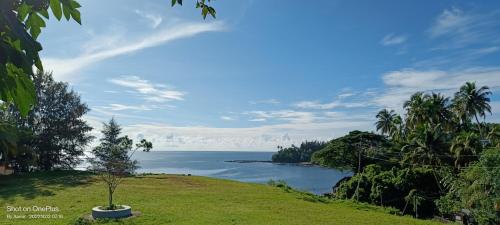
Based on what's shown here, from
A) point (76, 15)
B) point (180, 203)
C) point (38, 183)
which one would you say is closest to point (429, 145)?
point (180, 203)

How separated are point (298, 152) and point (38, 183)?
141 metres

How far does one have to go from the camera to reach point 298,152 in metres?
166

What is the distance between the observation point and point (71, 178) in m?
33.2

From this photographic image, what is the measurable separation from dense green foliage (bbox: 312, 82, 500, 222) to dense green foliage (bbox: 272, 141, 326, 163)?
96672 millimetres

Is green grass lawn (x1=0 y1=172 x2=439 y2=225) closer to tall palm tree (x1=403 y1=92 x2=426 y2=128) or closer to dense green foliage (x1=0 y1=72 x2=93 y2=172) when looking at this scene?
dense green foliage (x1=0 y1=72 x2=93 y2=172)

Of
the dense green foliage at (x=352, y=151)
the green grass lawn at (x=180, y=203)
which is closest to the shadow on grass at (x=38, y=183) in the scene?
the green grass lawn at (x=180, y=203)

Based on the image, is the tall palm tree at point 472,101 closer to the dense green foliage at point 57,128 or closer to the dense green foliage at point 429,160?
the dense green foliage at point 429,160

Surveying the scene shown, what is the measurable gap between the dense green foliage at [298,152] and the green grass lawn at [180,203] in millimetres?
125816

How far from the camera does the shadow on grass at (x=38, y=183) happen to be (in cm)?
2500

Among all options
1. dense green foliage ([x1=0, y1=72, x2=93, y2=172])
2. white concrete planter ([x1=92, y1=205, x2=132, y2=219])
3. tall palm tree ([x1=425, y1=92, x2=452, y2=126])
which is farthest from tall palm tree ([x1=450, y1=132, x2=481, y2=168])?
dense green foliage ([x1=0, y1=72, x2=93, y2=172])

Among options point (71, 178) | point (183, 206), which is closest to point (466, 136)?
point (183, 206)

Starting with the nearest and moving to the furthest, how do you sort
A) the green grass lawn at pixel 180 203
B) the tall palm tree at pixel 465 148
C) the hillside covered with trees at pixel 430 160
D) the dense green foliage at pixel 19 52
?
the dense green foliage at pixel 19 52 < the green grass lawn at pixel 180 203 < the hillside covered with trees at pixel 430 160 < the tall palm tree at pixel 465 148

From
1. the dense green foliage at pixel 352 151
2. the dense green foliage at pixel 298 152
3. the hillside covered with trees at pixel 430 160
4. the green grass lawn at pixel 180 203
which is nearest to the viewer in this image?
the green grass lawn at pixel 180 203

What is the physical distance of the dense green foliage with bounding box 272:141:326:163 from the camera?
156 m
